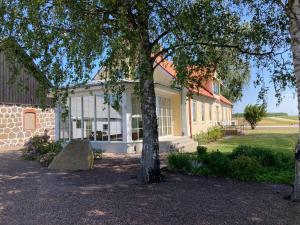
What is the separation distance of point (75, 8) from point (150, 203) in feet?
14.4

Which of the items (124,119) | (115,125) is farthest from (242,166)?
(115,125)

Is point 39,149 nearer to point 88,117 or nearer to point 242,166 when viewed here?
point 88,117

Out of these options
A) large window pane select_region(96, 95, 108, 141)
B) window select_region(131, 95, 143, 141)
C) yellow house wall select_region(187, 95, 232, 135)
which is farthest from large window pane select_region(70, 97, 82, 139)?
yellow house wall select_region(187, 95, 232, 135)

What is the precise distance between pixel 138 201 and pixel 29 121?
1847 cm

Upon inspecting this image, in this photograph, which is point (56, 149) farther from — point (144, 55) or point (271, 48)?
point (271, 48)

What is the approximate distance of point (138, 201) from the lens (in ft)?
21.6

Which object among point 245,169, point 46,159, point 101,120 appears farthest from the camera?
point 101,120

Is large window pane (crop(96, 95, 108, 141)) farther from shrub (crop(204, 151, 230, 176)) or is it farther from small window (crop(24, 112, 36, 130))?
shrub (crop(204, 151, 230, 176))

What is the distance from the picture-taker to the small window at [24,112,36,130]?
2287 cm

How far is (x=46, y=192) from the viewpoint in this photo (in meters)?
7.67

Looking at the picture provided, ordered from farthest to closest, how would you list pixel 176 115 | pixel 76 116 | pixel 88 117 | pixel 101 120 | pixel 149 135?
pixel 176 115
pixel 76 116
pixel 88 117
pixel 101 120
pixel 149 135

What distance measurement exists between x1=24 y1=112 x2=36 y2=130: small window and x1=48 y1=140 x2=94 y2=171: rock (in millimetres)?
12153

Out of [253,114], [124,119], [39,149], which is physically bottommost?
[39,149]

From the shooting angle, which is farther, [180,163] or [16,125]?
[16,125]
